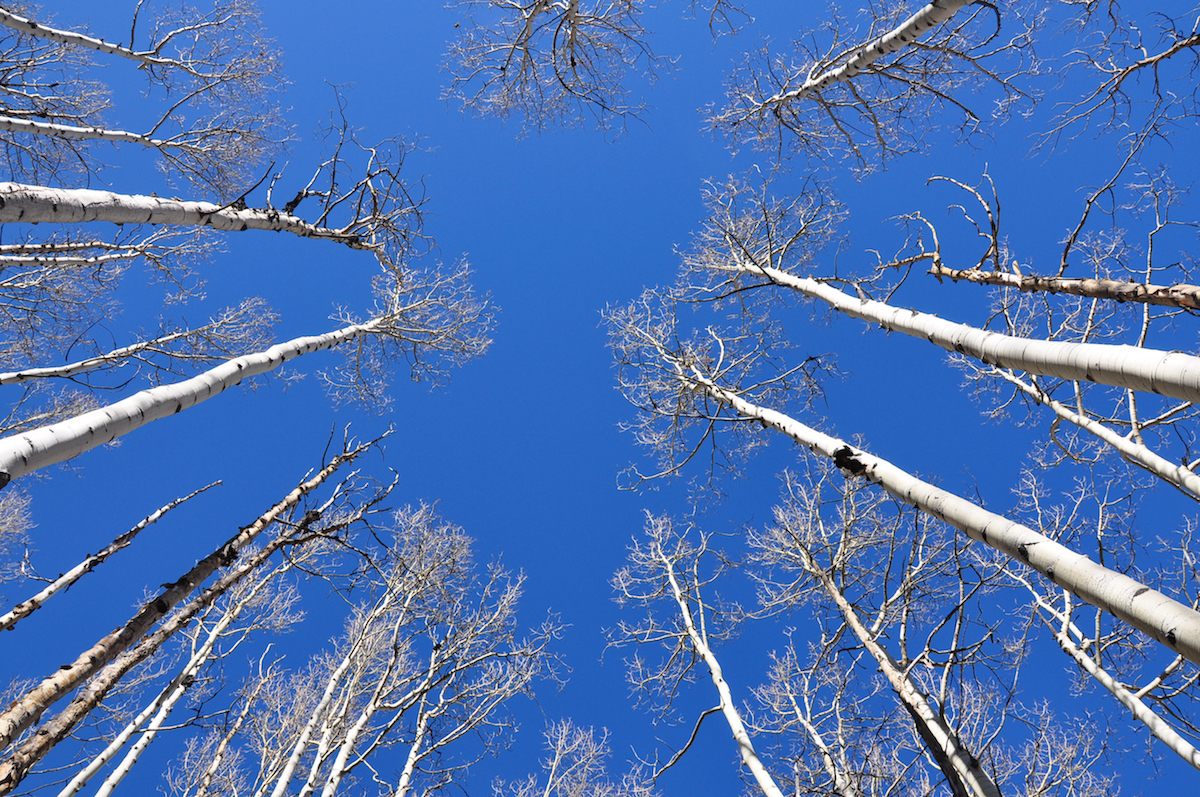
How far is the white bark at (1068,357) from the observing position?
98.3 inches

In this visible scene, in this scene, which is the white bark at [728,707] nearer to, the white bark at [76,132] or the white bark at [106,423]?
the white bark at [106,423]

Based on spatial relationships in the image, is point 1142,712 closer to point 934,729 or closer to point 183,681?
point 934,729

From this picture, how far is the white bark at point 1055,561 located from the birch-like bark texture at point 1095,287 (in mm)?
2341

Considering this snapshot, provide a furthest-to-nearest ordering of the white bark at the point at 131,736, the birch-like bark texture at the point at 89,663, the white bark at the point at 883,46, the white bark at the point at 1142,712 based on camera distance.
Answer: the white bark at the point at 131,736, the white bark at the point at 1142,712, the white bark at the point at 883,46, the birch-like bark texture at the point at 89,663

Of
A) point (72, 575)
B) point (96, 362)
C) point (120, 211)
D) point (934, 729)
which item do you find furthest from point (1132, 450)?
point (96, 362)

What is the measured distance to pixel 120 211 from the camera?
12.3 ft

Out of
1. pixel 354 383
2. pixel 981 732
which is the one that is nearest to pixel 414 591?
pixel 354 383

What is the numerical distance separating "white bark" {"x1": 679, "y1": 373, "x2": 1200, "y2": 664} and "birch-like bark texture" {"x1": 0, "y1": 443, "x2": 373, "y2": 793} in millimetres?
4913

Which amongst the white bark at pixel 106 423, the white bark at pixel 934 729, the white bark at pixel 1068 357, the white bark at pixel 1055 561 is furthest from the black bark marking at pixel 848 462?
the white bark at pixel 106 423

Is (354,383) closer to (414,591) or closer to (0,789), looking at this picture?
(414,591)

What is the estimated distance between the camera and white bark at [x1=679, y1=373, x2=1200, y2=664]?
83.4 inches

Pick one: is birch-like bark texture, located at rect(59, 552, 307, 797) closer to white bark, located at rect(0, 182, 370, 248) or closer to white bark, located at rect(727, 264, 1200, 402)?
white bark, located at rect(0, 182, 370, 248)

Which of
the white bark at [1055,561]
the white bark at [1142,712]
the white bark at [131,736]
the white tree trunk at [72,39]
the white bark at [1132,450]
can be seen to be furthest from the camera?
the white tree trunk at [72,39]

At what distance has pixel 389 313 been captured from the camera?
8820mm
